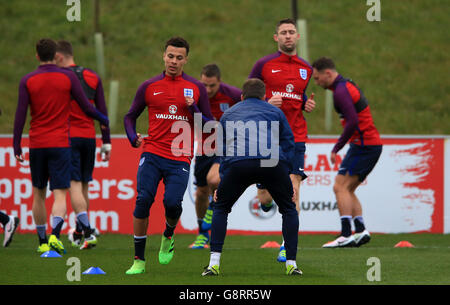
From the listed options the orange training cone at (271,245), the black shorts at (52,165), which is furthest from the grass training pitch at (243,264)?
the black shorts at (52,165)

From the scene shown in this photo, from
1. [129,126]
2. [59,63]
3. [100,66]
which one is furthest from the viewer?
[100,66]

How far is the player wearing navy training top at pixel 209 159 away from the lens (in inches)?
435

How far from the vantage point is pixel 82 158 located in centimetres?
1141

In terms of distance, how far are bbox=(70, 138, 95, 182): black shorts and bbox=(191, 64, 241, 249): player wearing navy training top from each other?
4.96 feet

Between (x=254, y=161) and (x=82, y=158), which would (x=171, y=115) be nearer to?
(x=254, y=161)

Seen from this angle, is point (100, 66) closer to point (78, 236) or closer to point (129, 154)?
point (129, 154)

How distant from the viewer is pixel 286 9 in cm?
3056

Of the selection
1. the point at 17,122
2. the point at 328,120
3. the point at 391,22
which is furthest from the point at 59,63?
the point at 391,22

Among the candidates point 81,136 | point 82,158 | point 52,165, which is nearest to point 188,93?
point 52,165

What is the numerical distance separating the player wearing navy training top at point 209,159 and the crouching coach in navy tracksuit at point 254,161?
317 centimetres

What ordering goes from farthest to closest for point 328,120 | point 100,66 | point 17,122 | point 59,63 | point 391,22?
point 391,22, point 100,66, point 328,120, point 59,63, point 17,122

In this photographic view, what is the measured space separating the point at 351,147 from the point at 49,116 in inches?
178

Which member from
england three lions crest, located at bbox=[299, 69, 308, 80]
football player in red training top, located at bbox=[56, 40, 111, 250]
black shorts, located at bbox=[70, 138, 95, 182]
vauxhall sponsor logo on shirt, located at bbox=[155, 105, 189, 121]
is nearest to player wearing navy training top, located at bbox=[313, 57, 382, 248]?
england three lions crest, located at bbox=[299, 69, 308, 80]

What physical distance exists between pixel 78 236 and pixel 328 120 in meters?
10.1
